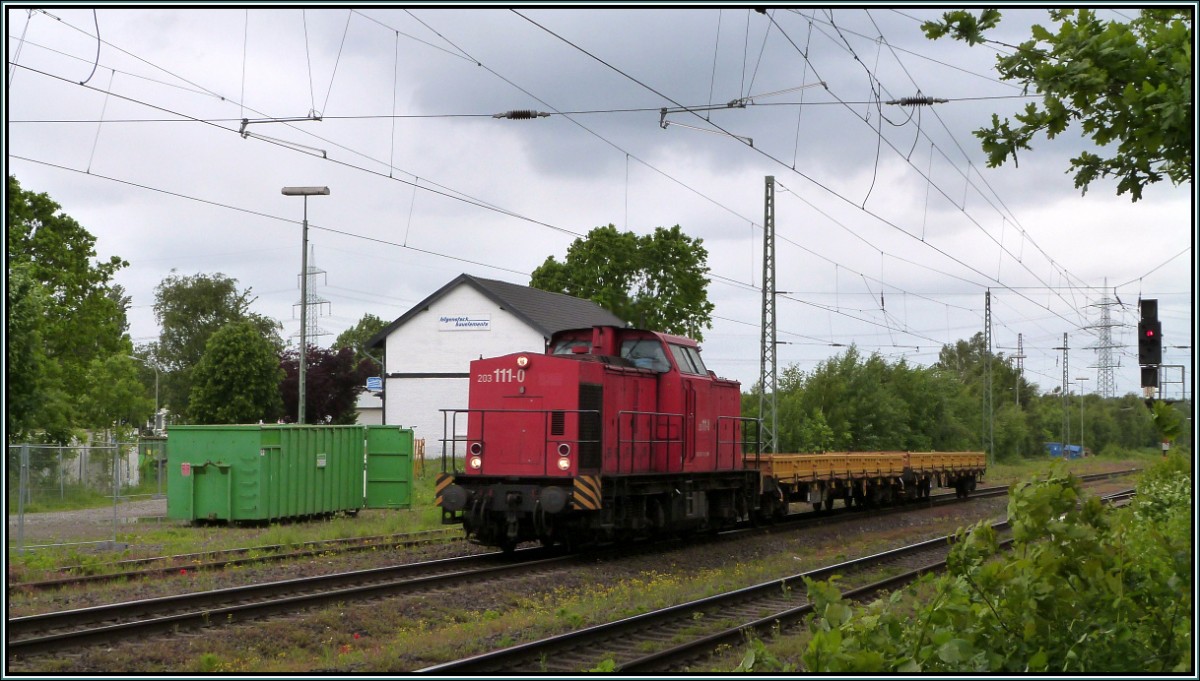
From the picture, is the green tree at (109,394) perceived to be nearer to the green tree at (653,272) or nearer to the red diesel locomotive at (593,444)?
the green tree at (653,272)

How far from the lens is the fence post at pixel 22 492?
16.4 metres

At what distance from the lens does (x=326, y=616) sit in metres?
11.0

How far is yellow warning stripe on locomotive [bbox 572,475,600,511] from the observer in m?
14.8

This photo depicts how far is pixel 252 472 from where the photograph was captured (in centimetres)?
2120

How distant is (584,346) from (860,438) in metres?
27.1

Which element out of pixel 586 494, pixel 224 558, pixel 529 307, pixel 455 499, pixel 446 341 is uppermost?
pixel 529 307

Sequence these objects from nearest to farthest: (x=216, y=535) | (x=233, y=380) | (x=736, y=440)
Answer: (x=216, y=535)
(x=736, y=440)
(x=233, y=380)


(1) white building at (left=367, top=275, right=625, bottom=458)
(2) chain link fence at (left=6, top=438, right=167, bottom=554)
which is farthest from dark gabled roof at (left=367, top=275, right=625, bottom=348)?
(2) chain link fence at (left=6, top=438, right=167, bottom=554)

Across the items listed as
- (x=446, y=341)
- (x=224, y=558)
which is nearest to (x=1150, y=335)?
(x=224, y=558)

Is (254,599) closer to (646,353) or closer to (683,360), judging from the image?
(646,353)

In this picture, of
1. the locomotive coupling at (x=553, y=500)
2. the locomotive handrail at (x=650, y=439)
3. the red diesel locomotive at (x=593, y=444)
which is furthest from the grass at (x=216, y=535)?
the locomotive handrail at (x=650, y=439)

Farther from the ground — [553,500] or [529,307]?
[529,307]

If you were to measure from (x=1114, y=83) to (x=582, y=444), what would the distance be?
10099 millimetres

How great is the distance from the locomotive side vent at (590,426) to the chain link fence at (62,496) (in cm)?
868
